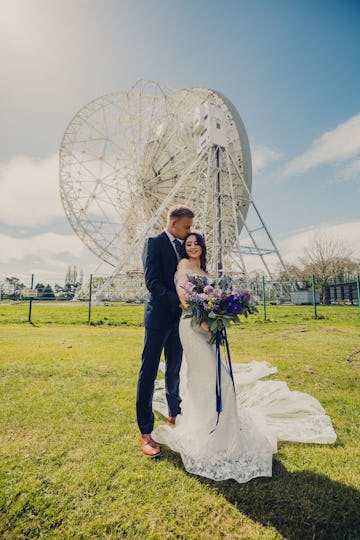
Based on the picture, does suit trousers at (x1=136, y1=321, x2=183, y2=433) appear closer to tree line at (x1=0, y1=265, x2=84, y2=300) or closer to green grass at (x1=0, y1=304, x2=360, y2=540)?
green grass at (x1=0, y1=304, x2=360, y2=540)

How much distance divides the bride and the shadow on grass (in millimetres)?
101

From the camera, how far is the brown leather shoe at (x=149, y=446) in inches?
91.7

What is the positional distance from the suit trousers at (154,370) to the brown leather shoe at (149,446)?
0.06m

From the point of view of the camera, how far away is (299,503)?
1.80 meters

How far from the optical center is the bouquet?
238 cm

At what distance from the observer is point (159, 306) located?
2.75 m

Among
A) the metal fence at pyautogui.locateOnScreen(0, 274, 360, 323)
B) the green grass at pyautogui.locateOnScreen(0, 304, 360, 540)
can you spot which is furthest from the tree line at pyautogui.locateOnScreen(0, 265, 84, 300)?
the green grass at pyautogui.locateOnScreen(0, 304, 360, 540)

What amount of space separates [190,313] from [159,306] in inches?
14.7

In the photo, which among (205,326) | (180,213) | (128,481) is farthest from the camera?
(180,213)

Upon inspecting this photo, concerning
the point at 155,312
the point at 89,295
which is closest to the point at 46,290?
the point at 89,295

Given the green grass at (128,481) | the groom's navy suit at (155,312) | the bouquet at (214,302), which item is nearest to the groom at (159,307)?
the groom's navy suit at (155,312)

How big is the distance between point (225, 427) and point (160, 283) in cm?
135

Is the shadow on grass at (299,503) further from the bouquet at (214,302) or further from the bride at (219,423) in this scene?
the bouquet at (214,302)

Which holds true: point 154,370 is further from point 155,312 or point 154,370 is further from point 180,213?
point 180,213
